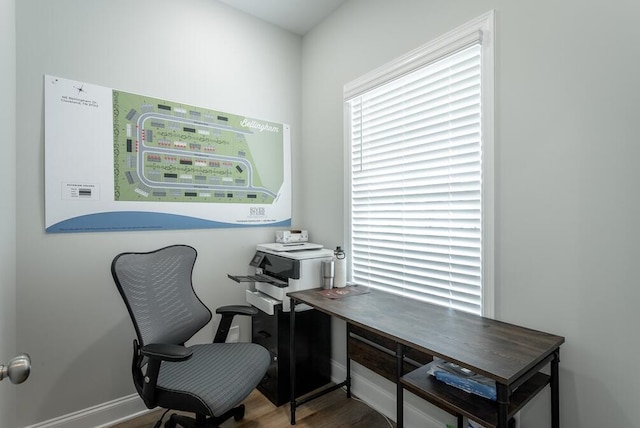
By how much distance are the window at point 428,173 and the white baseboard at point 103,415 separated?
1.76m

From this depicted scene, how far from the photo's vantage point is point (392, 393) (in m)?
2.00

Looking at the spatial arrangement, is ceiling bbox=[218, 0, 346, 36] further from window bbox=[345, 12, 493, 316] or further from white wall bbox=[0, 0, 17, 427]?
white wall bbox=[0, 0, 17, 427]

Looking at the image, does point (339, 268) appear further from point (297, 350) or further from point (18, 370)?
point (18, 370)

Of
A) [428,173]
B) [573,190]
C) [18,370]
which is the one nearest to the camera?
[18,370]

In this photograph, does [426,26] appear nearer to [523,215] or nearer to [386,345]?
[523,215]

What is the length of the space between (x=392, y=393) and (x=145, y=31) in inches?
119

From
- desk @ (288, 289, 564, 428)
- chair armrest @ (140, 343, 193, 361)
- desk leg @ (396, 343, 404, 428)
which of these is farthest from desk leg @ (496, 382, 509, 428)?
chair armrest @ (140, 343, 193, 361)

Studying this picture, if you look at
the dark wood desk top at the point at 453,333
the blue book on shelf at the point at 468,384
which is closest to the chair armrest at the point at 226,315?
the dark wood desk top at the point at 453,333

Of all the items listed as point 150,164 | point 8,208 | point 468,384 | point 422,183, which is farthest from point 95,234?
point 468,384

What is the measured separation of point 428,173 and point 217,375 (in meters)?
1.63

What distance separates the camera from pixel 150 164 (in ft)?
6.81

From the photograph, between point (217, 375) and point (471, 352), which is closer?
point (471, 352)

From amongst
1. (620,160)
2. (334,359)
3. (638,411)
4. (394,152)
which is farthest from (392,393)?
(620,160)

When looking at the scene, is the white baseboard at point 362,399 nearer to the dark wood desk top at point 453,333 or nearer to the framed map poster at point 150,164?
the dark wood desk top at point 453,333
